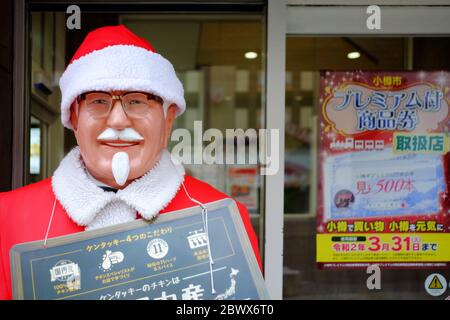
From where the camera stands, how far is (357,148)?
3.21 m

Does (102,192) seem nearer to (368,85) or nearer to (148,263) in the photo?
(148,263)

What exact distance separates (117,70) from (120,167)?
33cm

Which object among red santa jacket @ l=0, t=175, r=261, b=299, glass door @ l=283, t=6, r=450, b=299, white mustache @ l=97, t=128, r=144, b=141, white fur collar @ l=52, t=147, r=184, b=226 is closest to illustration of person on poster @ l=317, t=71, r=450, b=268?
glass door @ l=283, t=6, r=450, b=299

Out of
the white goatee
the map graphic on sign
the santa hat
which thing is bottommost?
the map graphic on sign

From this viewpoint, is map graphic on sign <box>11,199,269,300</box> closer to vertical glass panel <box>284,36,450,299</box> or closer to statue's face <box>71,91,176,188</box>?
statue's face <box>71,91,176,188</box>

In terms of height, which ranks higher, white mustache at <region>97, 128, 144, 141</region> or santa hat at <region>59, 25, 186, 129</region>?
santa hat at <region>59, 25, 186, 129</region>

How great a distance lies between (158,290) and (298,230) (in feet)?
7.21

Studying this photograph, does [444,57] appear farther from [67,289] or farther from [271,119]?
[67,289]

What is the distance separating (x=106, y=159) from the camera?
1.88m

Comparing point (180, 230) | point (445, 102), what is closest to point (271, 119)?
point (445, 102)

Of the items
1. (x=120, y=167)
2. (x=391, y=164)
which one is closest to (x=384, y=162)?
(x=391, y=164)

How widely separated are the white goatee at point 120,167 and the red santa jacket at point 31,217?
0.61ft

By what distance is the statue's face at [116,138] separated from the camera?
185 centimetres

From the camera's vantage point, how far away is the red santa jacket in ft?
5.94
